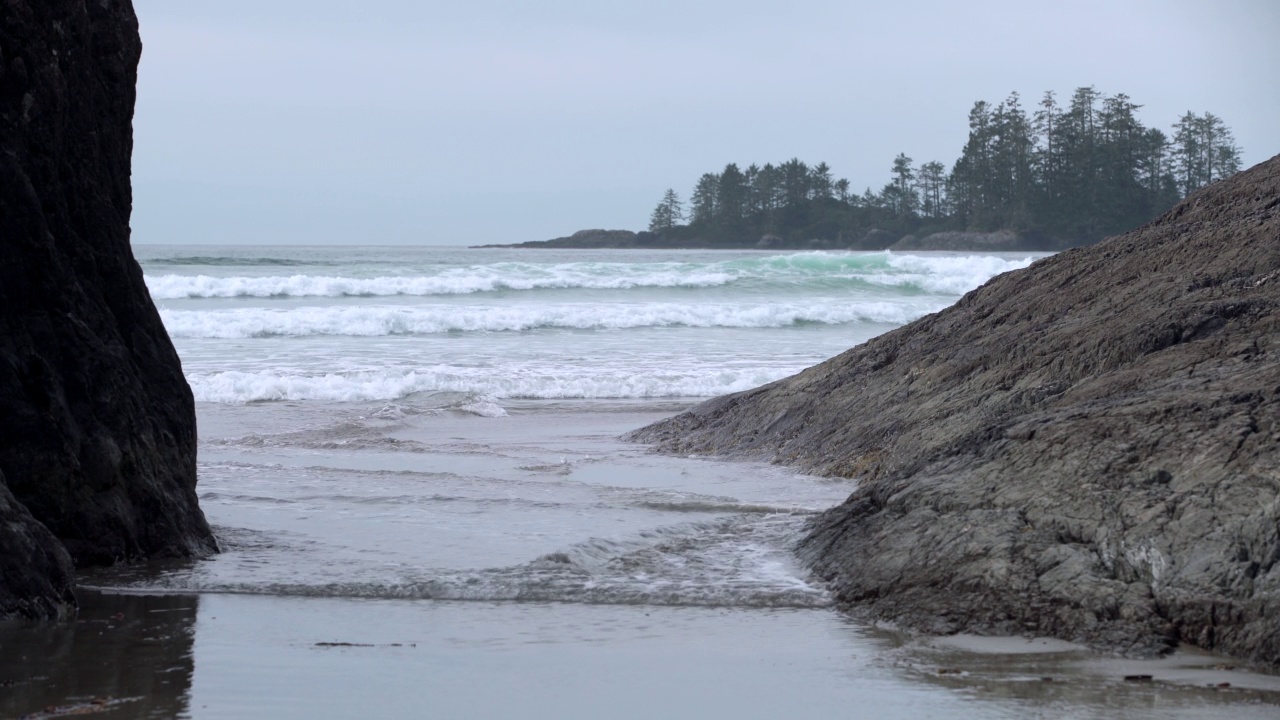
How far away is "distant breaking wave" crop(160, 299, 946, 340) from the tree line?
53.4 m

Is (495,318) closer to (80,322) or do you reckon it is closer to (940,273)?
(940,273)

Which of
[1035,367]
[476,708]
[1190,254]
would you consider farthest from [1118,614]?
[1190,254]

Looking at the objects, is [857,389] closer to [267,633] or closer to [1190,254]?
[1190,254]

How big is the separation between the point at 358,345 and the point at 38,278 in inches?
635

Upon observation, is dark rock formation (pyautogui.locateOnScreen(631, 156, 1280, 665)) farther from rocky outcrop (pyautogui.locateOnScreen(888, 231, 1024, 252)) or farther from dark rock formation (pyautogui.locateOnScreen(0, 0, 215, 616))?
rocky outcrop (pyautogui.locateOnScreen(888, 231, 1024, 252))

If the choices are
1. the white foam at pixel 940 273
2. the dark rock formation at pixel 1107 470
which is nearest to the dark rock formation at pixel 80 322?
the dark rock formation at pixel 1107 470

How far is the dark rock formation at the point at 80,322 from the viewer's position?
17.7ft

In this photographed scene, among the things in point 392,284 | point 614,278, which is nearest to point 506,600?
point 392,284

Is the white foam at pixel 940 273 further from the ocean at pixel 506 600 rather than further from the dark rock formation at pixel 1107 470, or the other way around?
the dark rock formation at pixel 1107 470

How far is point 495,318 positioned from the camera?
26141mm

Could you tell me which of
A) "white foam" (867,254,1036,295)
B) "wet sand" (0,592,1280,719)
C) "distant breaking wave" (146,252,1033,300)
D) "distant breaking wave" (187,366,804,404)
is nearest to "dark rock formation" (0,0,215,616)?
"wet sand" (0,592,1280,719)

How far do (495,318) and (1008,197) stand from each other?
67.7m

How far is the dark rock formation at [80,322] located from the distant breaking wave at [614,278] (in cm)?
2790

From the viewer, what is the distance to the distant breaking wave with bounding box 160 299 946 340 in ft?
78.4
